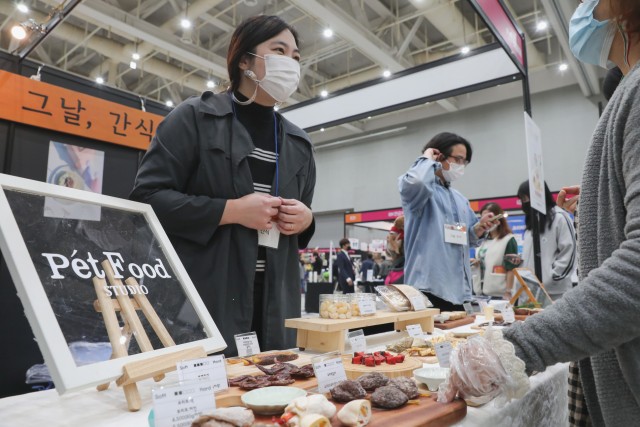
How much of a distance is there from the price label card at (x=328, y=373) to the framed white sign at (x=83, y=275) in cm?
26

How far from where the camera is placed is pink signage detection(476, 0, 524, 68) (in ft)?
7.32

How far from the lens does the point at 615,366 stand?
77cm

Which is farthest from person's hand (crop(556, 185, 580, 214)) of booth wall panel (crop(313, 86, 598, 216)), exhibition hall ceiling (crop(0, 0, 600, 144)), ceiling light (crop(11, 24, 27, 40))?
booth wall panel (crop(313, 86, 598, 216))

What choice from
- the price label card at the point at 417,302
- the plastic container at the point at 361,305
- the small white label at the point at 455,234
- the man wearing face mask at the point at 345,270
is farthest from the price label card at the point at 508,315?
the man wearing face mask at the point at 345,270

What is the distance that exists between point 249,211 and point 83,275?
0.53 m

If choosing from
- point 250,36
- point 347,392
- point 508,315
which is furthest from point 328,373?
point 508,315

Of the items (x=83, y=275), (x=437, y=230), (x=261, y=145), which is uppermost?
(x=261, y=145)

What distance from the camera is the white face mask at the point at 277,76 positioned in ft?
4.81

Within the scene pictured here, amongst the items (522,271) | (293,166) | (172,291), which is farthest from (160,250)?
(522,271)

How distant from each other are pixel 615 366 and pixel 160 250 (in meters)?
0.97

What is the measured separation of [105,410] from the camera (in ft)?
2.52

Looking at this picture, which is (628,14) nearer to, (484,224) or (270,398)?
(270,398)

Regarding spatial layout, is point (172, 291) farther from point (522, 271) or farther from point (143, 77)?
point (143, 77)

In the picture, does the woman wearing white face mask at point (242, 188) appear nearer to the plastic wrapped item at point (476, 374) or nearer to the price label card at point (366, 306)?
the price label card at point (366, 306)
